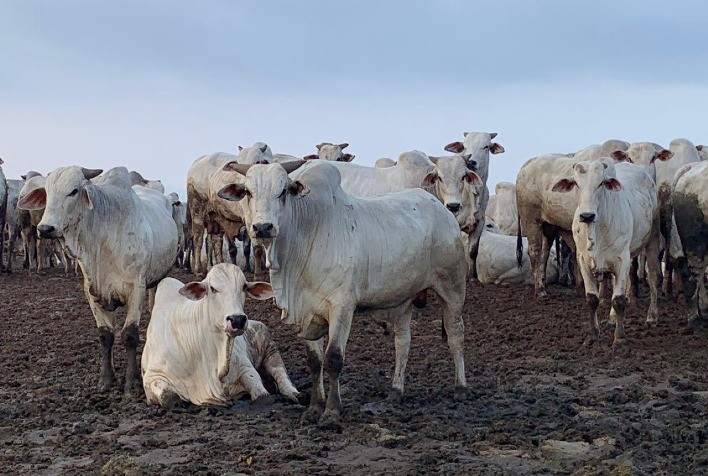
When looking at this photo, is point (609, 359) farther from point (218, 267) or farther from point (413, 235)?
point (218, 267)

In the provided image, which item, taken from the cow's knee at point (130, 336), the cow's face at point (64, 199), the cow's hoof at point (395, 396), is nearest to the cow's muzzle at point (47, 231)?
the cow's face at point (64, 199)

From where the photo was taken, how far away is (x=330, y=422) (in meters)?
6.42

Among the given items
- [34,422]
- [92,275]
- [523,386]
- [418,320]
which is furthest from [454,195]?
[34,422]

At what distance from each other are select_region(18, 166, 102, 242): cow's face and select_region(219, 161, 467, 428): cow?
4.43ft

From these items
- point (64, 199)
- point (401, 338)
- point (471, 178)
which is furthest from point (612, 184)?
point (64, 199)

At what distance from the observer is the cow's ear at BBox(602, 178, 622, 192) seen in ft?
31.7

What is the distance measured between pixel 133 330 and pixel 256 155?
6.65 m

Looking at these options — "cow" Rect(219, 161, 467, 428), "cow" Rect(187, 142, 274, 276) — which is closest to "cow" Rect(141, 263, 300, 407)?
"cow" Rect(219, 161, 467, 428)

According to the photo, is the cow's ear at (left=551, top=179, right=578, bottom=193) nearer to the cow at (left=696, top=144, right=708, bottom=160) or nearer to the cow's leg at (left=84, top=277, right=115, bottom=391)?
the cow's leg at (left=84, top=277, right=115, bottom=391)

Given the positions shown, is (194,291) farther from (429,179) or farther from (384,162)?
(384,162)

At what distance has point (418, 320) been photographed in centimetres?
1115

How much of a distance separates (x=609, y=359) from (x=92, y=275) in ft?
13.7

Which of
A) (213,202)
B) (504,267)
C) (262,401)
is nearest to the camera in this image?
(262,401)

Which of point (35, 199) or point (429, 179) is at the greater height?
point (35, 199)
